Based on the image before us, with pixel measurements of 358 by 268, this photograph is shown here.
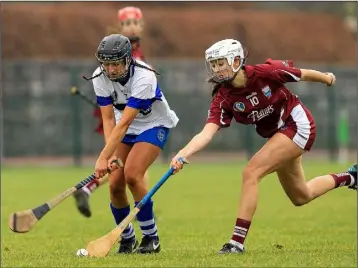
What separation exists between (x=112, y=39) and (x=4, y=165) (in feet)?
55.0

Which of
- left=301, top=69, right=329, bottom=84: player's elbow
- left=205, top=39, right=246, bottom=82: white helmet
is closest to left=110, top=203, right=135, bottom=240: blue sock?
left=205, top=39, right=246, bottom=82: white helmet

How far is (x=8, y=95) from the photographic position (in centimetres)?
2511

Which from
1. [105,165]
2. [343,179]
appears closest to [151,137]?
[105,165]

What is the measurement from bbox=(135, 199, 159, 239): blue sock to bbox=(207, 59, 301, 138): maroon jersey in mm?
886

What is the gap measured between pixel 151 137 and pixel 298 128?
4.03 feet

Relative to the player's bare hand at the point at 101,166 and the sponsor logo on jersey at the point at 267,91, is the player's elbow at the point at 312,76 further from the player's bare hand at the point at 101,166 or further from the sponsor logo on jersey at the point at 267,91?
the player's bare hand at the point at 101,166

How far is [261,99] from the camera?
8.08 m

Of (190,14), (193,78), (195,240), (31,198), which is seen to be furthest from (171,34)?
(195,240)

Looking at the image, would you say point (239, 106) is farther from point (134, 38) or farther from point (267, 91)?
point (134, 38)

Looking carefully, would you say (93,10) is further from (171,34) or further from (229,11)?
(229,11)

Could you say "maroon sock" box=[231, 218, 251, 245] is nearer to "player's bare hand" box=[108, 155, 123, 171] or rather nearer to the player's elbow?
"player's bare hand" box=[108, 155, 123, 171]

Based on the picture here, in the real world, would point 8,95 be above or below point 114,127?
below

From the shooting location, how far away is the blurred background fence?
2453 cm

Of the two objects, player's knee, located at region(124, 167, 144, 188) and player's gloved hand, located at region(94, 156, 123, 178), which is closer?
player's gloved hand, located at region(94, 156, 123, 178)
